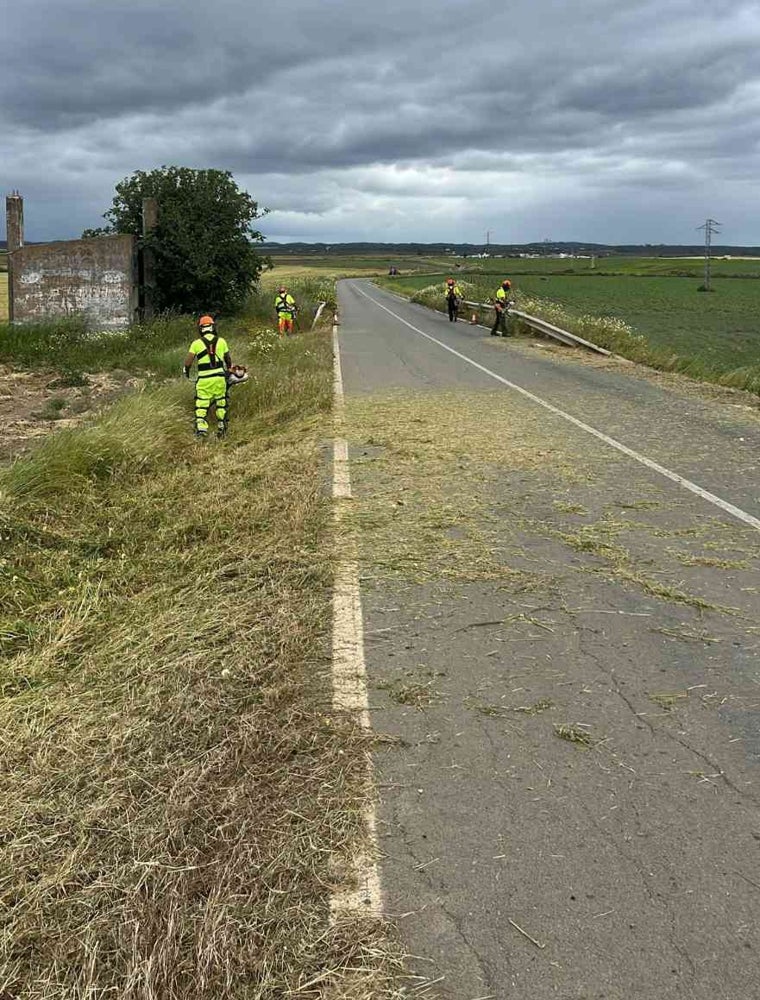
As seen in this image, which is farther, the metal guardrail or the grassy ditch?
the metal guardrail

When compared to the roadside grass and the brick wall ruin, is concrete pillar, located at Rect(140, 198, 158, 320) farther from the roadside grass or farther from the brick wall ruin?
the roadside grass

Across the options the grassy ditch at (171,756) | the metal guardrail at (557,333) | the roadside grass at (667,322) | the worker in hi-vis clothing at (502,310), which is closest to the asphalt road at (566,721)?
the grassy ditch at (171,756)

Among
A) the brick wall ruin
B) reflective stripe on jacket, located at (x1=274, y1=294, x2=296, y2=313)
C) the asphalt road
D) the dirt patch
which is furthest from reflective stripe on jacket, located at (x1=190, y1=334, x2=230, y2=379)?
reflective stripe on jacket, located at (x1=274, y1=294, x2=296, y2=313)

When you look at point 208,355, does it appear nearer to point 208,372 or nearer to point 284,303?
point 208,372

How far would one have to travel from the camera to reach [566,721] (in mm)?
3738

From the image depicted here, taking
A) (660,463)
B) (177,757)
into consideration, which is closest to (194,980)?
(177,757)

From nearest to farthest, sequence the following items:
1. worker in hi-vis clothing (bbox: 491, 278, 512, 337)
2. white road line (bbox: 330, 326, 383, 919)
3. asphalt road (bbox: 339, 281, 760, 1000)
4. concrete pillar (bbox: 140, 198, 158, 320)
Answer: asphalt road (bbox: 339, 281, 760, 1000)
white road line (bbox: 330, 326, 383, 919)
concrete pillar (bbox: 140, 198, 158, 320)
worker in hi-vis clothing (bbox: 491, 278, 512, 337)

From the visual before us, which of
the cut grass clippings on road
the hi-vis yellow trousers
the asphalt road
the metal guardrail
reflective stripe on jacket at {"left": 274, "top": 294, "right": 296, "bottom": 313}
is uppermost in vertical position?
reflective stripe on jacket at {"left": 274, "top": 294, "right": 296, "bottom": 313}

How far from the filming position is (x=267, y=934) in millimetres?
2449

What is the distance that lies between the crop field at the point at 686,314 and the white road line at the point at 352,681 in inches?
551

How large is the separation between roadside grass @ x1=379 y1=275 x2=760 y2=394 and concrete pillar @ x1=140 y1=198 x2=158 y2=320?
11532 mm

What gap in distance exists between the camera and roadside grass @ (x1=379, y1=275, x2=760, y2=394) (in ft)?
59.9

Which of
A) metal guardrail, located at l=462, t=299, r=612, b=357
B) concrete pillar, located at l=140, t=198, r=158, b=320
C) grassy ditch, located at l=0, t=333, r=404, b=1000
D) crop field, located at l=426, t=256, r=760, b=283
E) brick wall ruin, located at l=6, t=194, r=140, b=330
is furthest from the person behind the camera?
crop field, located at l=426, t=256, r=760, b=283

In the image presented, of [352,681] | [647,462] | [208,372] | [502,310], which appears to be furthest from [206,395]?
[502,310]
